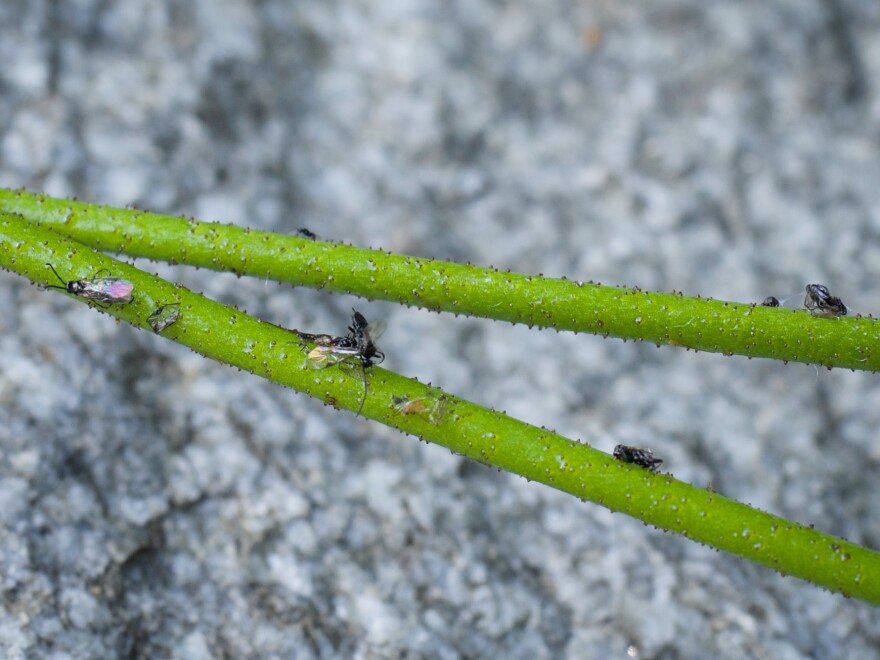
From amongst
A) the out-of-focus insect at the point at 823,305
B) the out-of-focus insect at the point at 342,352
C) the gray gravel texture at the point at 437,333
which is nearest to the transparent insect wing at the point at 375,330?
the out-of-focus insect at the point at 342,352

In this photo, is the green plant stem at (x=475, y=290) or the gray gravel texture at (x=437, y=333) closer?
the green plant stem at (x=475, y=290)

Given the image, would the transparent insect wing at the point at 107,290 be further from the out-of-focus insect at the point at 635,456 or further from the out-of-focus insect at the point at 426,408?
the out-of-focus insect at the point at 635,456

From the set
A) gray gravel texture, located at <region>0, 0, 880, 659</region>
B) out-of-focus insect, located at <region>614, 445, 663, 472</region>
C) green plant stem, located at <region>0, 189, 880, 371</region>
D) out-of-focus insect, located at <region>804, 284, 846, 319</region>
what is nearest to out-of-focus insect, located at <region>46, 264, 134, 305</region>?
green plant stem, located at <region>0, 189, 880, 371</region>

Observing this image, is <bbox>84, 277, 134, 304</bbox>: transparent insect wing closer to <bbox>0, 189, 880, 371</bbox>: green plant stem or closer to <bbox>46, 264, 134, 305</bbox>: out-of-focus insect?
<bbox>46, 264, 134, 305</bbox>: out-of-focus insect

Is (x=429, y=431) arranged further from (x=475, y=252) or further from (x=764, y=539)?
(x=475, y=252)

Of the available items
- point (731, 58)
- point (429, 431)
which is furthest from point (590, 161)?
point (429, 431)

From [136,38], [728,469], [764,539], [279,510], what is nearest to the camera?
[764,539]
